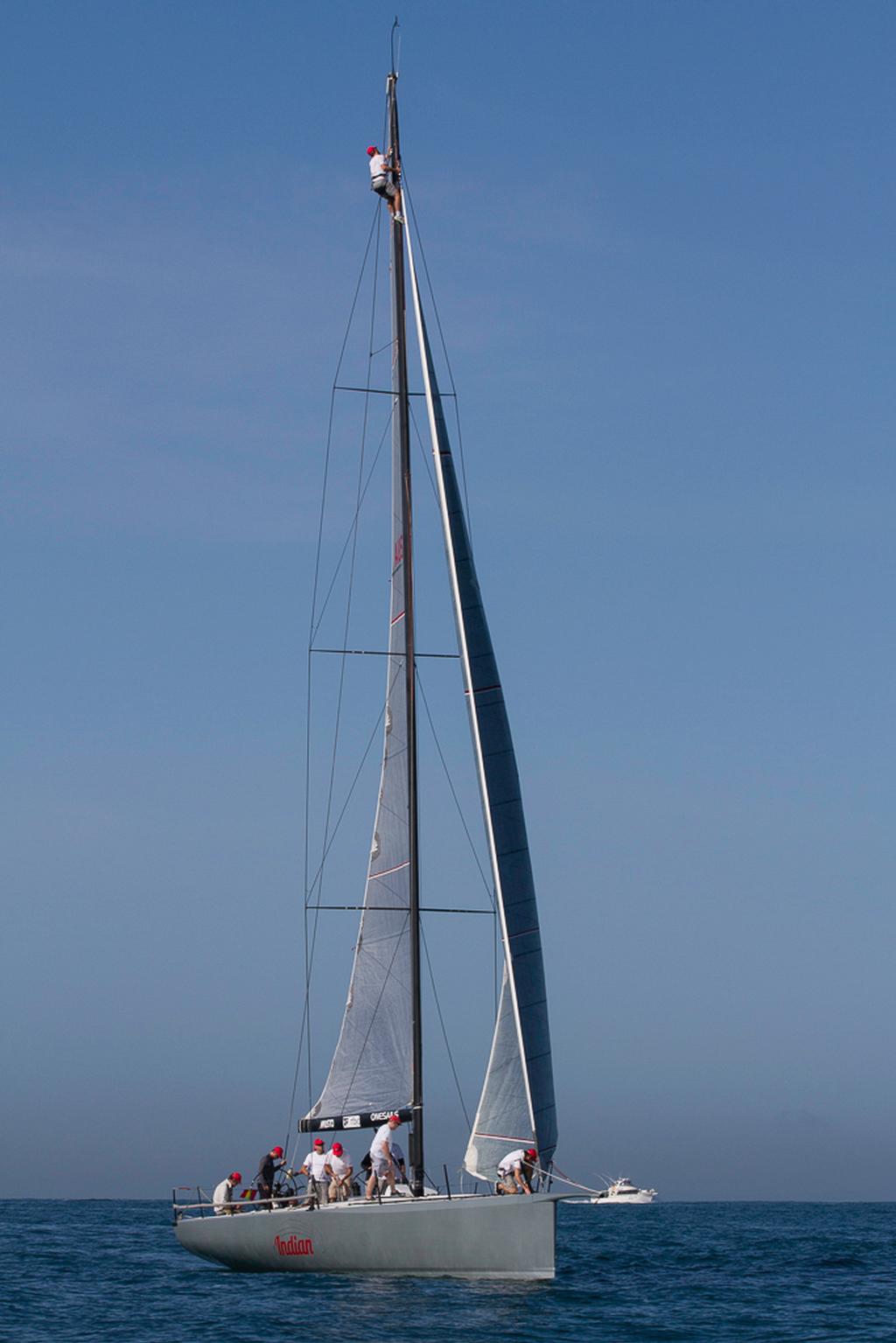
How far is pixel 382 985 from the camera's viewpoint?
27656 millimetres

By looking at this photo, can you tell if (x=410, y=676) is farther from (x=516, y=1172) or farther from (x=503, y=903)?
(x=516, y=1172)

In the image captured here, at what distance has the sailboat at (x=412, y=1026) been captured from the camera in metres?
23.5

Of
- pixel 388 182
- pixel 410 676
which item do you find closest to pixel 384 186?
pixel 388 182

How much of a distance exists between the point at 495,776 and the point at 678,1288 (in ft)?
33.3

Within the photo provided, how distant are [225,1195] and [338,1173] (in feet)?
8.22

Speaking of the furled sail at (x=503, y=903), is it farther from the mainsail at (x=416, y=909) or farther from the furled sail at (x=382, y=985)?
the furled sail at (x=382, y=985)

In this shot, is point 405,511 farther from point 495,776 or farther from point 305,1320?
point 305,1320

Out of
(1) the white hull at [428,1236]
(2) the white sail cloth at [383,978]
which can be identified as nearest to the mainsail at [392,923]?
(2) the white sail cloth at [383,978]

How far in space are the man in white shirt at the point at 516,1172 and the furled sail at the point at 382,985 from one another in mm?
3210

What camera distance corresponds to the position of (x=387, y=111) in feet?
102

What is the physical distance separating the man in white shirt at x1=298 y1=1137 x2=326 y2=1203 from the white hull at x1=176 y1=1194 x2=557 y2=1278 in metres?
0.76

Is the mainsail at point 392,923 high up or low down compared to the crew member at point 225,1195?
up

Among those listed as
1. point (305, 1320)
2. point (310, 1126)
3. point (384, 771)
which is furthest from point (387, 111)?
point (305, 1320)

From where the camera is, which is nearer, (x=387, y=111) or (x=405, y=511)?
(x=405, y=511)
